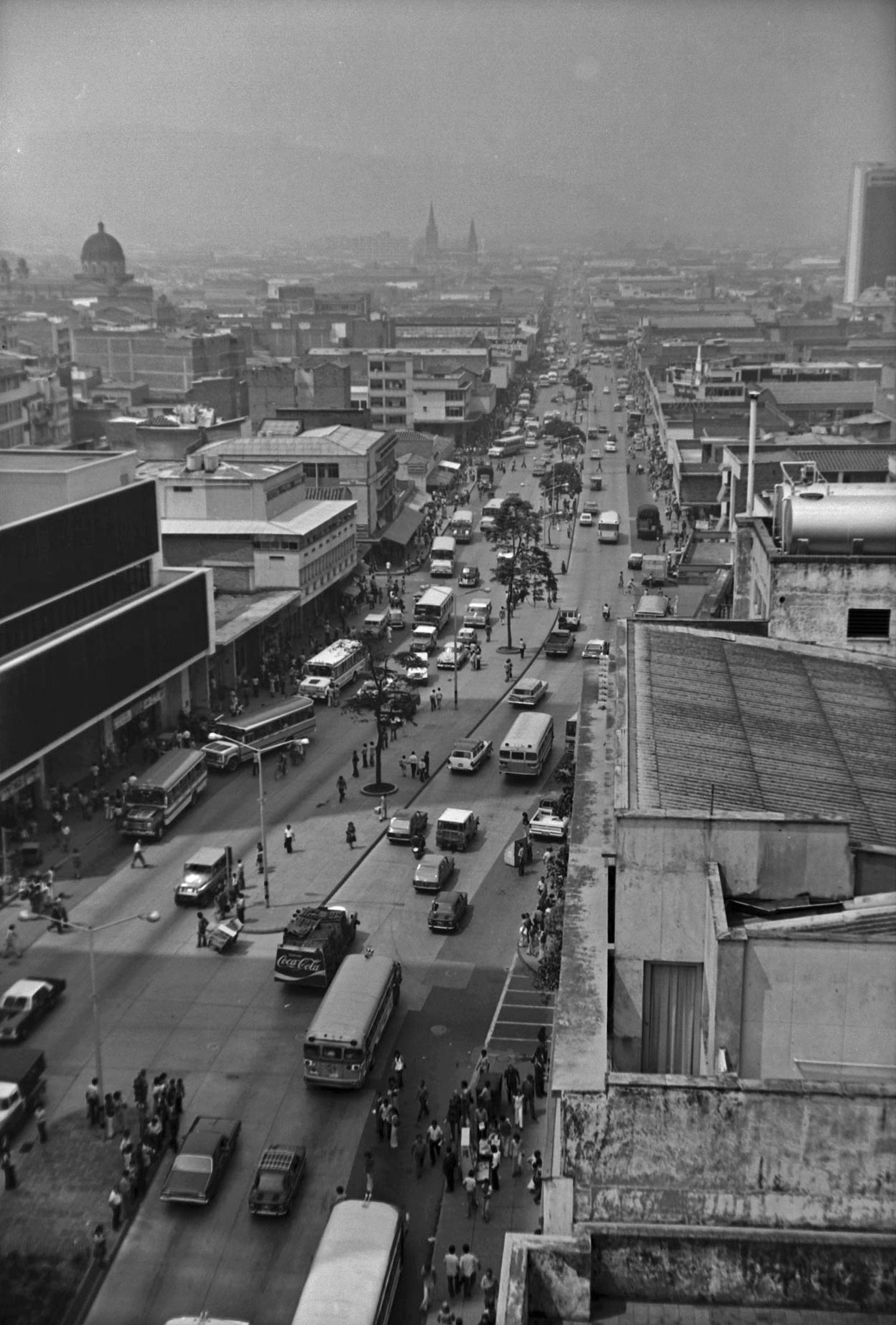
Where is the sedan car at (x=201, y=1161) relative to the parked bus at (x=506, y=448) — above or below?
below

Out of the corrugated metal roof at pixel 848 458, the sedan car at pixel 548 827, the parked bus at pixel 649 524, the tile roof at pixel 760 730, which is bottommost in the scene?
the sedan car at pixel 548 827

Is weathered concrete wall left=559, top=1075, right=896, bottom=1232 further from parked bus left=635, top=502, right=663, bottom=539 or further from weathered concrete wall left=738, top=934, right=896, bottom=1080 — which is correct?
parked bus left=635, top=502, right=663, bottom=539

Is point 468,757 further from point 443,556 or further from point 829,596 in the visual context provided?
point 443,556

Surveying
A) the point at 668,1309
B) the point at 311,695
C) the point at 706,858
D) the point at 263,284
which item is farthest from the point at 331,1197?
the point at 263,284

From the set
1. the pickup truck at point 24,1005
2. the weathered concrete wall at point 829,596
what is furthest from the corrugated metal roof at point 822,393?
the pickup truck at point 24,1005

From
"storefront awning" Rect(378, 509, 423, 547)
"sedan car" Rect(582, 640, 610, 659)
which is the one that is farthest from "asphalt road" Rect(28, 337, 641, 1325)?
"storefront awning" Rect(378, 509, 423, 547)

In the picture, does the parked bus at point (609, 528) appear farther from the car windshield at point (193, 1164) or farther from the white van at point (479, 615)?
the car windshield at point (193, 1164)

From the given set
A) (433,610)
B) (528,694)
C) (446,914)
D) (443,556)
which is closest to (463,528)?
(443,556)
